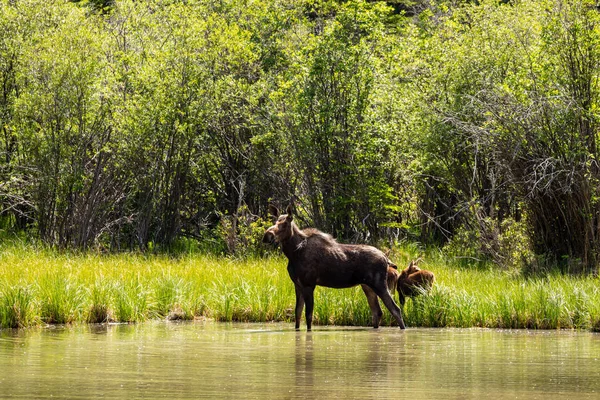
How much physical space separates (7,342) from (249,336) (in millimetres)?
3181

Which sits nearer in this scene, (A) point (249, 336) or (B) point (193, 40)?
(A) point (249, 336)

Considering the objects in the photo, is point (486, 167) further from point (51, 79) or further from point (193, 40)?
point (51, 79)

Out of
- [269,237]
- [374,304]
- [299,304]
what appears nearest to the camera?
[269,237]

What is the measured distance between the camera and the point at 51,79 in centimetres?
2781

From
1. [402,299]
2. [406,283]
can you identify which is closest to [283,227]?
[406,283]

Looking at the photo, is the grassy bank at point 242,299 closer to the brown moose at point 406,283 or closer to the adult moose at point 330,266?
the brown moose at point 406,283

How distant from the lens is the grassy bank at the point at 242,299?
16312 mm

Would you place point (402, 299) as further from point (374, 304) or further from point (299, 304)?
point (299, 304)

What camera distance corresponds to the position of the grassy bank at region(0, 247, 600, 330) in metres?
16.3

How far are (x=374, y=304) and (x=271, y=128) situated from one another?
40.1 feet

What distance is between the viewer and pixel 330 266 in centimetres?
1666

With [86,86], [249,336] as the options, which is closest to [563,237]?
[249,336]

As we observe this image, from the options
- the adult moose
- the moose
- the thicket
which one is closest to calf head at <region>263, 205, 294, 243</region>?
the adult moose

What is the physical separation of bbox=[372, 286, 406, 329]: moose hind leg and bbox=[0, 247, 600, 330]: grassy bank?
61 centimetres
